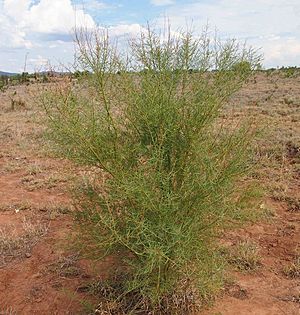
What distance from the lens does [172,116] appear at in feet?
12.9

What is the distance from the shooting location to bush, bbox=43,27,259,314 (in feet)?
12.5

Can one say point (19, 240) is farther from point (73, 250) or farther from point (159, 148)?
point (159, 148)

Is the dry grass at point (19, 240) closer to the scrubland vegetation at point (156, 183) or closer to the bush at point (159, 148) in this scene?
the scrubland vegetation at point (156, 183)

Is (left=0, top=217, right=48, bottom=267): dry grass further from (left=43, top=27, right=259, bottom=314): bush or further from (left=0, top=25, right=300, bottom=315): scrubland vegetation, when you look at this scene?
(left=43, top=27, right=259, bottom=314): bush

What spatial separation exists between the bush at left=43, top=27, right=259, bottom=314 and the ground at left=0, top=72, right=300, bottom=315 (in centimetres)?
39

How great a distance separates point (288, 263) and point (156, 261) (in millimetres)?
2210

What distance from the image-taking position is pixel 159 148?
3744 millimetres

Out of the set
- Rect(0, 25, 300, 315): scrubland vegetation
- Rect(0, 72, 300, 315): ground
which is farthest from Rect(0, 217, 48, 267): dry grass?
Rect(0, 25, 300, 315): scrubland vegetation

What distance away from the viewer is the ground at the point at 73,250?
15.3 feet

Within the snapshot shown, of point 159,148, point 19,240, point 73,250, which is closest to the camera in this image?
Answer: point 159,148

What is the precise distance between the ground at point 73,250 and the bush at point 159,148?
0.39 m

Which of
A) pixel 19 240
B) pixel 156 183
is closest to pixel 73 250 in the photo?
pixel 19 240

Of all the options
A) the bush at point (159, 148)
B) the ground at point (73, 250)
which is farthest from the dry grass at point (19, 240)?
the bush at point (159, 148)

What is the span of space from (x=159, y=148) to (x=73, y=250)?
2390mm
